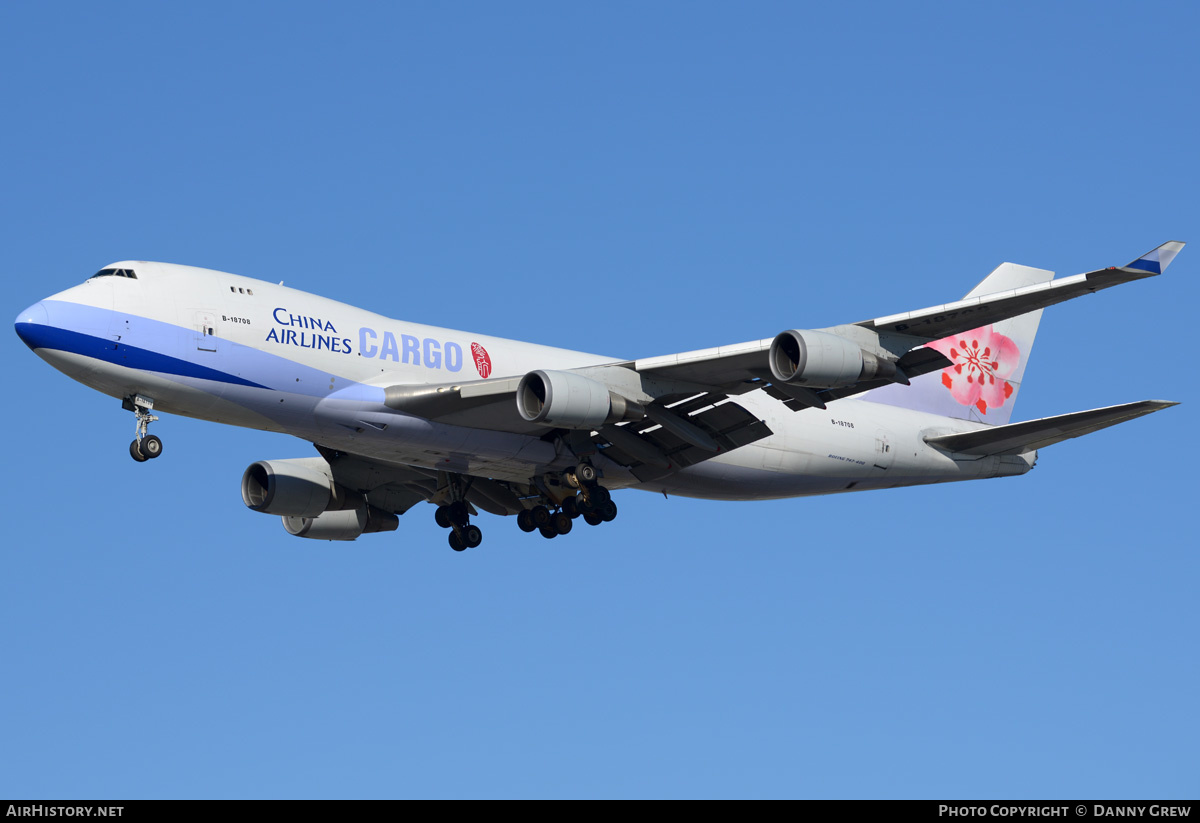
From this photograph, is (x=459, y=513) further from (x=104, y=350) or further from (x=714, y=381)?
(x=104, y=350)

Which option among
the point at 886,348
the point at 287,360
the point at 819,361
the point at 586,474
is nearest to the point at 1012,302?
the point at 886,348

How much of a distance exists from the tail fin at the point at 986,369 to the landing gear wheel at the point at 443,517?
13564mm

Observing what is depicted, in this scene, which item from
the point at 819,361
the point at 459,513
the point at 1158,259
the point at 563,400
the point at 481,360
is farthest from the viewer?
the point at 459,513

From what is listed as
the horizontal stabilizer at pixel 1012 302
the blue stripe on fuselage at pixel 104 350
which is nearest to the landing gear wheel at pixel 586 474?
the horizontal stabilizer at pixel 1012 302

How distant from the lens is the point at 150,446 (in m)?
29.3

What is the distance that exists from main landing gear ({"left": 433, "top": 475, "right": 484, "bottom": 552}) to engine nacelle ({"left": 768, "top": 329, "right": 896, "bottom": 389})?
10707mm

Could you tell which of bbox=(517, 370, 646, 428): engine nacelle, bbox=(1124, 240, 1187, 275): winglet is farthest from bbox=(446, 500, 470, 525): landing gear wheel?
bbox=(1124, 240, 1187, 275): winglet

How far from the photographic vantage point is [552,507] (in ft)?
116

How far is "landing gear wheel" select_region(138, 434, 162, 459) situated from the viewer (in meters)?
29.3

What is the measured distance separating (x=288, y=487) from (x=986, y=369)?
2095 centimetres

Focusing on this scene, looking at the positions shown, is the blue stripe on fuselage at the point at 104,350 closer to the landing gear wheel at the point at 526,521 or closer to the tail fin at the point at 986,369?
the landing gear wheel at the point at 526,521

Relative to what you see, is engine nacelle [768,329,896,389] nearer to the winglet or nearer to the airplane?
the airplane
